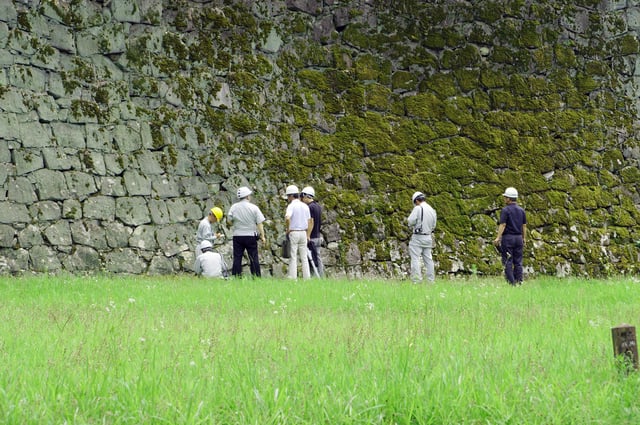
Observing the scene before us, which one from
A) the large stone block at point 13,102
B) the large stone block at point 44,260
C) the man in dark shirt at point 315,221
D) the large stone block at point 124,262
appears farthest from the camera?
the man in dark shirt at point 315,221

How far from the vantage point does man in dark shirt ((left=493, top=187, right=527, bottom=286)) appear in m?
14.8

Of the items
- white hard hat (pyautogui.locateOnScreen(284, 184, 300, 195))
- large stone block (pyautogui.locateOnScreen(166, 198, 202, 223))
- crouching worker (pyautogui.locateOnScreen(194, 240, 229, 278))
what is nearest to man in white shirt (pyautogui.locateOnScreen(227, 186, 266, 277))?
crouching worker (pyautogui.locateOnScreen(194, 240, 229, 278))

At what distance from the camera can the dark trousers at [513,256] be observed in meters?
14.9

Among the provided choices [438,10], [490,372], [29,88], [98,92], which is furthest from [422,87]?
[490,372]

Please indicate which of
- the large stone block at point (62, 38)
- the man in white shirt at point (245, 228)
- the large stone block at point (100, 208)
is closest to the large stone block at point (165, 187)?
the large stone block at point (100, 208)

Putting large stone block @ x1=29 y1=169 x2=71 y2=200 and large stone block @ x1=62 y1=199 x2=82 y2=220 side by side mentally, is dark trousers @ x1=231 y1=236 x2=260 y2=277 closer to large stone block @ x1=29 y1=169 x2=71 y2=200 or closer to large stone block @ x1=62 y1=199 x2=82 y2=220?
large stone block @ x1=62 y1=199 x2=82 y2=220

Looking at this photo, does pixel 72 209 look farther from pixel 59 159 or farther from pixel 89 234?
pixel 59 159

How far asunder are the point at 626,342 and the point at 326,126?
13411 mm

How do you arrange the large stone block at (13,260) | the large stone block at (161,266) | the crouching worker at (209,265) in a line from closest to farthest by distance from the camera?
the crouching worker at (209,265) → the large stone block at (13,260) → the large stone block at (161,266)

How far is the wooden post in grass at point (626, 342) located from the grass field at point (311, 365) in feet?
0.42

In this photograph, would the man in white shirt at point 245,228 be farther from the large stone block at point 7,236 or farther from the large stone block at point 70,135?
the large stone block at point 7,236

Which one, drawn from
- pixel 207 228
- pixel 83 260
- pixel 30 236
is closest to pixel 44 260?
pixel 30 236

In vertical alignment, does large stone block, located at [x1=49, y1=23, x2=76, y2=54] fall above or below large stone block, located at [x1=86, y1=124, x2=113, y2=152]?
above

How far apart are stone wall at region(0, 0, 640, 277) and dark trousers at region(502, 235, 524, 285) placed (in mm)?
2872
